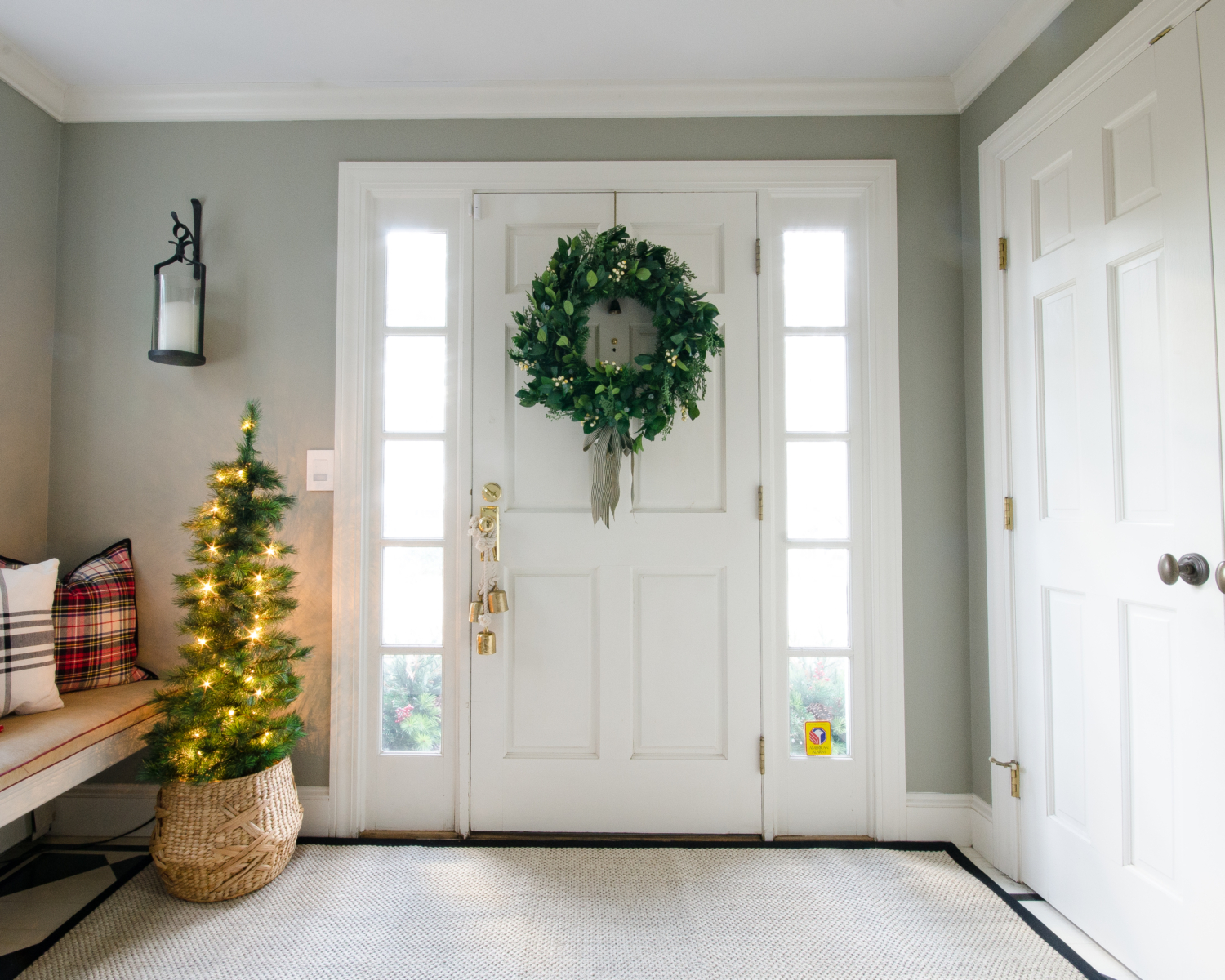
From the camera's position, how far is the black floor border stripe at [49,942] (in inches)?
59.8

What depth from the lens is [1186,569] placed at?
1.35 m

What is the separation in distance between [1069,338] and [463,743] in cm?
207

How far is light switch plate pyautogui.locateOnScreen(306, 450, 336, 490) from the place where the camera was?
2.13 m

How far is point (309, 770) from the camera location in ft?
6.97

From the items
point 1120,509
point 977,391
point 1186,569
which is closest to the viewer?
point 1186,569

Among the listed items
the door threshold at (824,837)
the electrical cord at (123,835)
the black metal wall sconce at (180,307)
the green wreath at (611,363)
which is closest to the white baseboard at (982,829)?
the door threshold at (824,837)

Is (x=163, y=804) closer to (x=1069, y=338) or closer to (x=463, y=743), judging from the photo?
(x=463, y=743)

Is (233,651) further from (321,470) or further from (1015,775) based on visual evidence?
(1015,775)

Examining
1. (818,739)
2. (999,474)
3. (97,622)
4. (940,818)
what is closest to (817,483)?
(999,474)

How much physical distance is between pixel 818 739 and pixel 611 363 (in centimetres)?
135

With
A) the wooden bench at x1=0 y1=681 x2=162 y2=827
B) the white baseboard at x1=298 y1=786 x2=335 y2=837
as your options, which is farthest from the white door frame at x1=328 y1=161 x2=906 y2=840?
the wooden bench at x1=0 y1=681 x2=162 y2=827

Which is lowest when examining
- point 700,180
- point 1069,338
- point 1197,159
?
point 1069,338

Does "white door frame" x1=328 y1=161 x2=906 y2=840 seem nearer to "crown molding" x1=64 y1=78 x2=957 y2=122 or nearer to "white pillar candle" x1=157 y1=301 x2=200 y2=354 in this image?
"crown molding" x1=64 y1=78 x2=957 y2=122

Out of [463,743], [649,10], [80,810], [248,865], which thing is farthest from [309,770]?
[649,10]
